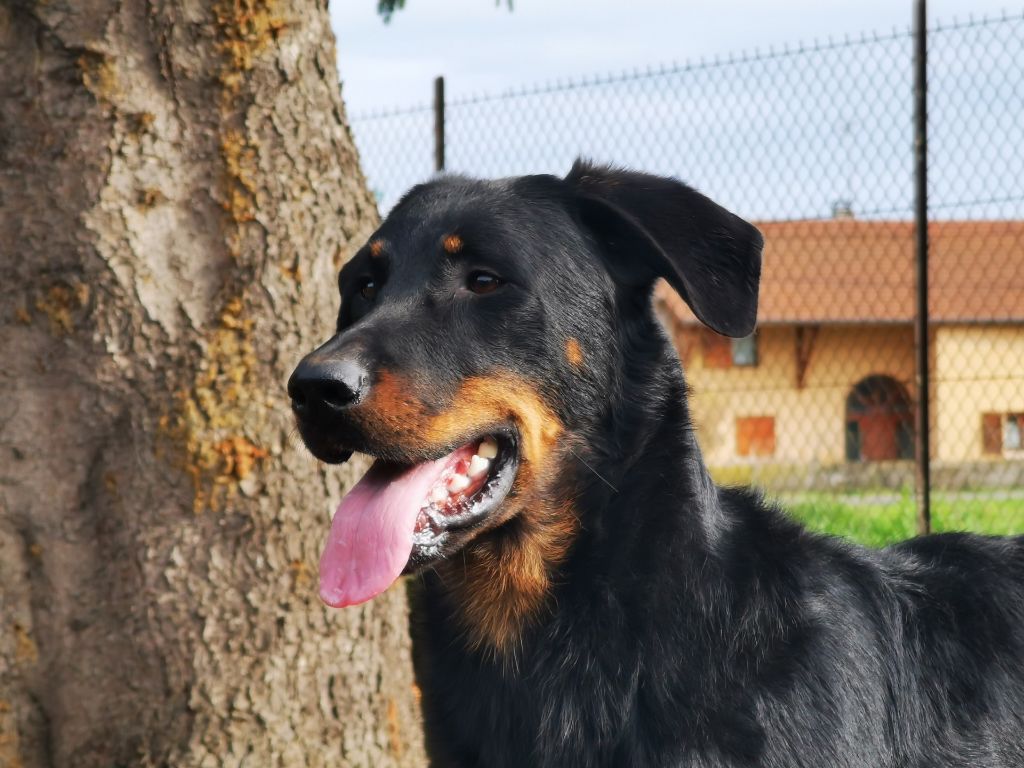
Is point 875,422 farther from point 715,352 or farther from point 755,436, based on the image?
point 715,352

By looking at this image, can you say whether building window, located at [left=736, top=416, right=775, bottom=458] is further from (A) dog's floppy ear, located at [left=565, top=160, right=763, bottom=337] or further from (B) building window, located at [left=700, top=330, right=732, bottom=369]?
(A) dog's floppy ear, located at [left=565, top=160, right=763, bottom=337]

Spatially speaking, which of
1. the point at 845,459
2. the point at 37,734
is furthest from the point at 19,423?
the point at 845,459

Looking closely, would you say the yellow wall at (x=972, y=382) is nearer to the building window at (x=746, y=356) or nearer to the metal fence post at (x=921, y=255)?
the metal fence post at (x=921, y=255)

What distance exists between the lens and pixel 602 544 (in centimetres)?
293

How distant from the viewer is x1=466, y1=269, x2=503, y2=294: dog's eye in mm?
2992

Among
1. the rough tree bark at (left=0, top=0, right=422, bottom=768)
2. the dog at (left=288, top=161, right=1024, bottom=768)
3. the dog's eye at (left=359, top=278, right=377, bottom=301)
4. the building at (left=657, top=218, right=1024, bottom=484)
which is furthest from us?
the building at (left=657, top=218, right=1024, bottom=484)

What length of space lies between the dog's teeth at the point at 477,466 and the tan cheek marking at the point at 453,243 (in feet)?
1.75

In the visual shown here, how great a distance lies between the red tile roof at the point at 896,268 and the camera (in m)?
9.25

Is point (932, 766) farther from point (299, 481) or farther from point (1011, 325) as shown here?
point (1011, 325)

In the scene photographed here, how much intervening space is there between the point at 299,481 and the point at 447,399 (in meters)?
1.43

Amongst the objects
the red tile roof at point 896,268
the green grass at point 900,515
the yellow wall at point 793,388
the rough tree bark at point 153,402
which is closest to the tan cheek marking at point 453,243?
the yellow wall at point 793,388

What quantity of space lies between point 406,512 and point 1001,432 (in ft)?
29.9

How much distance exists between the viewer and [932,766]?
9.57 feet

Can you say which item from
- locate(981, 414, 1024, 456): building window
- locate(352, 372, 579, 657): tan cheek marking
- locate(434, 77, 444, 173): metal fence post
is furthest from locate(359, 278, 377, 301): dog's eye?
locate(981, 414, 1024, 456): building window
